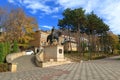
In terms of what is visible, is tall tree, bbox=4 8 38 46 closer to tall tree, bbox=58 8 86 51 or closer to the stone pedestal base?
tall tree, bbox=58 8 86 51

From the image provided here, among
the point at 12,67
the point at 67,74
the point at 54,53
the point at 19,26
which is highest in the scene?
the point at 19,26

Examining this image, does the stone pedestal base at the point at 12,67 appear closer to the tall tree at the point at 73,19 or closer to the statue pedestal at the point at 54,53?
the statue pedestal at the point at 54,53

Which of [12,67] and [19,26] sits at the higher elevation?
[19,26]

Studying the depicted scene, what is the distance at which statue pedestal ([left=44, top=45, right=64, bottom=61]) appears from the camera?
31.1 m

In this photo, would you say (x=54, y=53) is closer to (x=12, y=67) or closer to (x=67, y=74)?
(x=12, y=67)

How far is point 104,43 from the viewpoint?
65938 mm

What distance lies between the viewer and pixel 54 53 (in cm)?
3141

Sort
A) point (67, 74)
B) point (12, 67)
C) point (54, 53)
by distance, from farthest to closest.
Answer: point (54, 53) < point (12, 67) < point (67, 74)

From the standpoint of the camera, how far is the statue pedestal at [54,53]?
3114 centimetres

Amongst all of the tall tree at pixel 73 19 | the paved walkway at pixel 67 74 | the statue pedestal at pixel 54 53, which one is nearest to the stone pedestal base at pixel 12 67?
the paved walkway at pixel 67 74

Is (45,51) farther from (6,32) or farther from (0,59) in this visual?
(6,32)

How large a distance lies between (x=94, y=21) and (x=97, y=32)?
6.37 metres

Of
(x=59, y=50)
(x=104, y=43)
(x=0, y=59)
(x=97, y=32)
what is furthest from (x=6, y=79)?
(x=104, y=43)

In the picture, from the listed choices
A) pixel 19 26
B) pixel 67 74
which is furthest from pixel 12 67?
pixel 19 26
